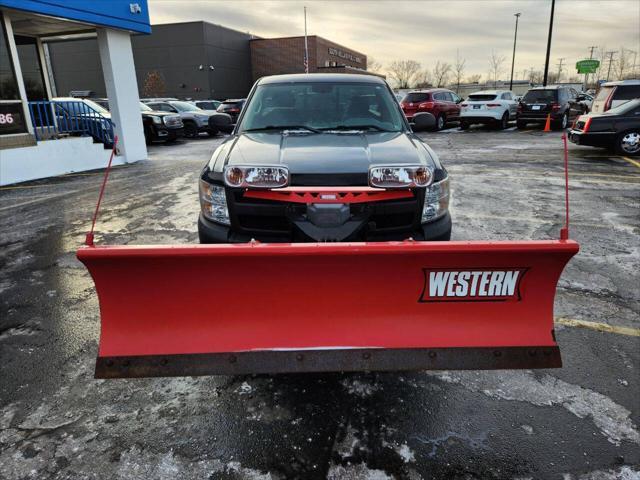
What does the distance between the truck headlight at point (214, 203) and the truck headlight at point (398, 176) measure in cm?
96

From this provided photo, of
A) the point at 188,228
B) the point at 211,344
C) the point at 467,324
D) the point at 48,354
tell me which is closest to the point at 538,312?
the point at 467,324

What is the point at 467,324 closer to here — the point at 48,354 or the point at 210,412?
the point at 210,412

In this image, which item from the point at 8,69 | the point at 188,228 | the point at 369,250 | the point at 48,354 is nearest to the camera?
the point at 369,250

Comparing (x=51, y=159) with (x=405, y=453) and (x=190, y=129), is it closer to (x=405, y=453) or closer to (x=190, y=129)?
(x=190, y=129)

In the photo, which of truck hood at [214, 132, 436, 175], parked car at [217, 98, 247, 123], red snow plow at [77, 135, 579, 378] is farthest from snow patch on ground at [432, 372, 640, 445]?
parked car at [217, 98, 247, 123]

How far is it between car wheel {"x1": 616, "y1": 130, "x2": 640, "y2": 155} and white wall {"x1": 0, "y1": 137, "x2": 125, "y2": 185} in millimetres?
13253

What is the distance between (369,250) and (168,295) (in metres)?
1.07

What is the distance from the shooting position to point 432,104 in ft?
62.9

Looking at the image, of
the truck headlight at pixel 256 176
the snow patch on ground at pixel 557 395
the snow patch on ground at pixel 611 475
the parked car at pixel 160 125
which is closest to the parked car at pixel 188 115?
the parked car at pixel 160 125

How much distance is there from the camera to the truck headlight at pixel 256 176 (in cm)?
270

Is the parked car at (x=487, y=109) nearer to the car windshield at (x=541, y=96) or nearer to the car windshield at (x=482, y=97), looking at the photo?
the car windshield at (x=482, y=97)

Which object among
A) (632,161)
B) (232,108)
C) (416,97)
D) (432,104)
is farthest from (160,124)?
(632,161)

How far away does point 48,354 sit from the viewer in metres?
3.23

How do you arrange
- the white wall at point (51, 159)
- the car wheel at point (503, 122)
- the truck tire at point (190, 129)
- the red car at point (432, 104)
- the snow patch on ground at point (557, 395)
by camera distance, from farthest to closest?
the car wheel at point (503, 122), the truck tire at point (190, 129), the red car at point (432, 104), the white wall at point (51, 159), the snow patch on ground at point (557, 395)
